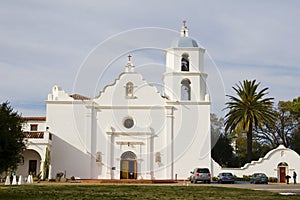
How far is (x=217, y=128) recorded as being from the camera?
6550 cm

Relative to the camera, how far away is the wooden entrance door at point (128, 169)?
50841 mm

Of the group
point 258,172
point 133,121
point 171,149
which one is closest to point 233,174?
point 258,172

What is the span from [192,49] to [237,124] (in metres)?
10.4

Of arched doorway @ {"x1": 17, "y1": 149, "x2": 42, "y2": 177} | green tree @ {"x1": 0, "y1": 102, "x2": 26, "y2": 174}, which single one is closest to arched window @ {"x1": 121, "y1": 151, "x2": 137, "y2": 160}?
arched doorway @ {"x1": 17, "y1": 149, "x2": 42, "y2": 177}

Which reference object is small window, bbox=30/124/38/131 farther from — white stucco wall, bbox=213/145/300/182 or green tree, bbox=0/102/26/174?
green tree, bbox=0/102/26/174

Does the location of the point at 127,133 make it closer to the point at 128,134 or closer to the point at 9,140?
the point at 128,134

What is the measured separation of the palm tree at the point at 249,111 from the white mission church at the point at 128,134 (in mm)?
5295

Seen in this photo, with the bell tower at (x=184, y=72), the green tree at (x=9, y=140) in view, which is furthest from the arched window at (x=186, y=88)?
the green tree at (x=9, y=140)

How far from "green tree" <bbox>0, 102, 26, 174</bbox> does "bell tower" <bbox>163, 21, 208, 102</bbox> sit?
28347mm

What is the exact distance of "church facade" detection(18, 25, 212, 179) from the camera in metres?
50.6

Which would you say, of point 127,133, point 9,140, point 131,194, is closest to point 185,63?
point 127,133

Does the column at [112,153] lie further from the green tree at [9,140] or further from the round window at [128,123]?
the green tree at [9,140]

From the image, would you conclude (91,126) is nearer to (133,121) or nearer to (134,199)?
(133,121)

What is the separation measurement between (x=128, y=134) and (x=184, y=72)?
339 inches
